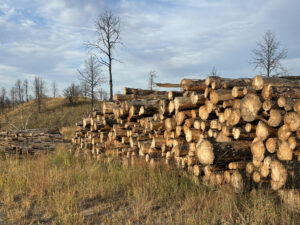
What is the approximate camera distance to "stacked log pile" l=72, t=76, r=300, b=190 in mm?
3779

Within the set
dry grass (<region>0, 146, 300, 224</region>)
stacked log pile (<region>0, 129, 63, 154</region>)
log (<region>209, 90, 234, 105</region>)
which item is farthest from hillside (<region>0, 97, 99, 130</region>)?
log (<region>209, 90, 234, 105</region>)

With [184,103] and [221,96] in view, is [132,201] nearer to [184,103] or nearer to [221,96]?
[184,103]

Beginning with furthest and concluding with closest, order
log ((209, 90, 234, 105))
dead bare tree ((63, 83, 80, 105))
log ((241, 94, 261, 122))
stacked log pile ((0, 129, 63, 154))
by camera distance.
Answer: dead bare tree ((63, 83, 80, 105)) → stacked log pile ((0, 129, 63, 154)) → log ((209, 90, 234, 105)) → log ((241, 94, 261, 122))

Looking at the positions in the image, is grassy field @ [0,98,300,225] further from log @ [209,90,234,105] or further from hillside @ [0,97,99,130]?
hillside @ [0,97,99,130]

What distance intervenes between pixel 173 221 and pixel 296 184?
6.94 feet

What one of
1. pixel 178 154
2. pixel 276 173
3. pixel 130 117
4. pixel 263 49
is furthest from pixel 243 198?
pixel 263 49

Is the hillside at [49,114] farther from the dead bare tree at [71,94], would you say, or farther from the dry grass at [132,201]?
the dry grass at [132,201]

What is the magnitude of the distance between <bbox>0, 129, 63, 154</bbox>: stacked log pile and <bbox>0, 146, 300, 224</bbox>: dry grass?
4.31 meters

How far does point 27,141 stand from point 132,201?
712cm

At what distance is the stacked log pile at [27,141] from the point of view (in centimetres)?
921

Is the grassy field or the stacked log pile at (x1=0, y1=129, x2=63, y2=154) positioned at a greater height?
the stacked log pile at (x1=0, y1=129, x2=63, y2=154)

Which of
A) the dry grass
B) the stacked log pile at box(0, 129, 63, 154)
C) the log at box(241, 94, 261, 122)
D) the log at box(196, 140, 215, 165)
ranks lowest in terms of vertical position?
the dry grass

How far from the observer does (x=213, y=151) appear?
3.98 metres

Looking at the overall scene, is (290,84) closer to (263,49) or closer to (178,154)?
(178,154)
